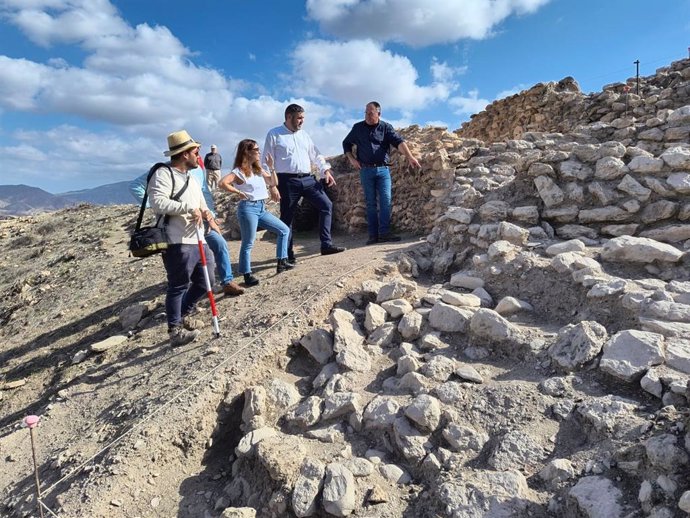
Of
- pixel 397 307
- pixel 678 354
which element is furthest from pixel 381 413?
pixel 678 354

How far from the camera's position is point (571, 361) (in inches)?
114

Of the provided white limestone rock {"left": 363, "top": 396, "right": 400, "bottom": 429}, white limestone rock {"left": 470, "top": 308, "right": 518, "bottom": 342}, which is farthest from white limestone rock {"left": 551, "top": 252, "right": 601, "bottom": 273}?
white limestone rock {"left": 363, "top": 396, "right": 400, "bottom": 429}

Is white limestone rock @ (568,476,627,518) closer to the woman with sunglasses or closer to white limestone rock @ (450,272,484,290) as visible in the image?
white limestone rock @ (450,272,484,290)

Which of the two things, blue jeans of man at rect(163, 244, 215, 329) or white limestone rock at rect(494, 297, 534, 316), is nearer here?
white limestone rock at rect(494, 297, 534, 316)

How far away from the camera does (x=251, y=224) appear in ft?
16.4

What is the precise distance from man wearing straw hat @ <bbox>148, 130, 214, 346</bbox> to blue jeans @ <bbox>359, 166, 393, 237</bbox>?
96.5 inches

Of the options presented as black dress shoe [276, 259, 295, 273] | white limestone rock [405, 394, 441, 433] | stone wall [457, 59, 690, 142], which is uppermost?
stone wall [457, 59, 690, 142]

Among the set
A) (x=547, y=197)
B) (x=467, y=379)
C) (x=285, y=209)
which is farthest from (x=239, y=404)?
(x=547, y=197)

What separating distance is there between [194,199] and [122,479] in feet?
7.77

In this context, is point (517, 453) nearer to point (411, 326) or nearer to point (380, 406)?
point (380, 406)

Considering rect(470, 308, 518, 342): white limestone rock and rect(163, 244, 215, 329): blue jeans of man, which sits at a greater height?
rect(163, 244, 215, 329): blue jeans of man

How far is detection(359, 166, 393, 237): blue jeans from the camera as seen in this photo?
605 cm

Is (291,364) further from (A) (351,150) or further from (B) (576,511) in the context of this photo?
(A) (351,150)

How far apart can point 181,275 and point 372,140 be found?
10.1 ft
